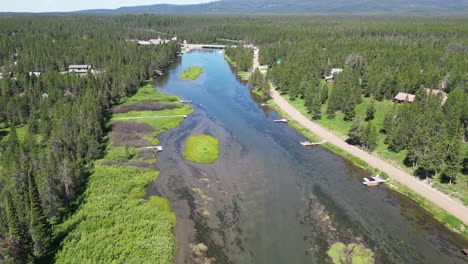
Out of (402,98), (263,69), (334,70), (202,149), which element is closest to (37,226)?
(202,149)

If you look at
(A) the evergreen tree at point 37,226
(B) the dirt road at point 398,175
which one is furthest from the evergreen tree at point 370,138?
(A) the evergreen tree at point 37,226

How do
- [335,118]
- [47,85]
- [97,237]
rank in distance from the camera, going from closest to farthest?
[97,237]
[335,118]
[47,85]

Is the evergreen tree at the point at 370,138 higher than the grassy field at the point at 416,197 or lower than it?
higher

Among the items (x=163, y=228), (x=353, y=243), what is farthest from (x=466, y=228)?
(x=163, y=228)

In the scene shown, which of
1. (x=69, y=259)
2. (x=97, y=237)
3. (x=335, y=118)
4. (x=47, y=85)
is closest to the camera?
(x=69, y=259)

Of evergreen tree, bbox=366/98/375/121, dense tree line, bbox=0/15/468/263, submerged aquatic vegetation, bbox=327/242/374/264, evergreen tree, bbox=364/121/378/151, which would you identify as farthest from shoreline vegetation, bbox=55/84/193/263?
evergreen tree, bbox=366/98/375/121

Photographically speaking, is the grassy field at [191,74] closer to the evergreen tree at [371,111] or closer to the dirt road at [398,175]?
the dirt road at [398,175]

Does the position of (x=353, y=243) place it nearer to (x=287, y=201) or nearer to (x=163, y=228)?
(x=287, y=201)
